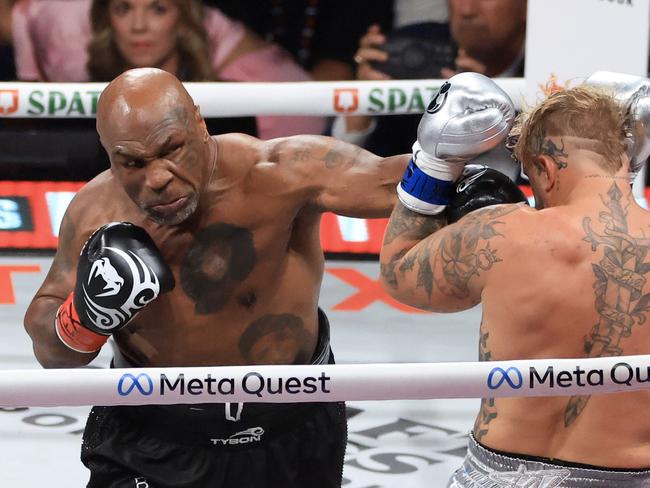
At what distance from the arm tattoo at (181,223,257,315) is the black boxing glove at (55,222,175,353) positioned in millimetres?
152

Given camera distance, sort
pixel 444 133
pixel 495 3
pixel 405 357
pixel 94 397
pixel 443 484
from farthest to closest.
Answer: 1. pixel 495 3
2. pixel 405 357
3. pixel 443 484
4. pixel 444 133
5. pixel 94 397

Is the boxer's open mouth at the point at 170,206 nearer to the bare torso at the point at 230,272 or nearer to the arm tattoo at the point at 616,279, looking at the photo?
the bare torso at the point at 230,272

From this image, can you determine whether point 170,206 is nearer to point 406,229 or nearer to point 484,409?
point 406,229

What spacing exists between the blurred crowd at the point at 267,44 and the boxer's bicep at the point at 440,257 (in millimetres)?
2669

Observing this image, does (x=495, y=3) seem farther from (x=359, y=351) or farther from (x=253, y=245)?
(x=253, y=245)

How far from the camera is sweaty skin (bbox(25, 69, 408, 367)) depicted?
2266mm

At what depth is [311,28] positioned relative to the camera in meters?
4.81

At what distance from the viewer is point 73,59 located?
4.82 m

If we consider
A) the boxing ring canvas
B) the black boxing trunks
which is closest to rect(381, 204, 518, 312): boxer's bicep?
the black boxing trunks

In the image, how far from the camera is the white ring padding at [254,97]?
11.5 feet

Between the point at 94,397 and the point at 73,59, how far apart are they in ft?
10.5

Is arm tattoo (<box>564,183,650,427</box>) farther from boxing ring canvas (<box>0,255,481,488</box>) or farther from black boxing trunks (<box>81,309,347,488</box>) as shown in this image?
boxing ring canvas (<box>0,255,481,488</box>)

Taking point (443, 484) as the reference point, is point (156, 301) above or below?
above

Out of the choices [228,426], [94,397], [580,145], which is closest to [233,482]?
[228,426]
